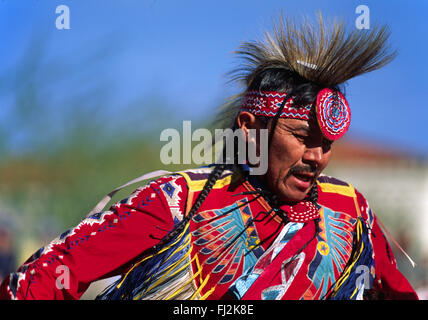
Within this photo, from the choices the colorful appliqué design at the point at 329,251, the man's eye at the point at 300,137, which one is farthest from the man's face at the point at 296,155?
the colorful appliqué design at the point at 329,251

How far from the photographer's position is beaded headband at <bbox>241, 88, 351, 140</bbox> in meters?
2.27

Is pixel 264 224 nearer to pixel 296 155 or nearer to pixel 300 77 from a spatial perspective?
pixel 296 155

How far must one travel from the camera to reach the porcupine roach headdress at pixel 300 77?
89.0 inches

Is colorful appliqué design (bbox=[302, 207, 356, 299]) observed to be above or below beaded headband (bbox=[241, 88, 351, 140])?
below

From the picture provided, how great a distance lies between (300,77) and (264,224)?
0.70 metres

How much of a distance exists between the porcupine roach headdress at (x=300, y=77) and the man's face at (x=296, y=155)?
0.05m

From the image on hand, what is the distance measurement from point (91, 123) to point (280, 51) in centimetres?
404

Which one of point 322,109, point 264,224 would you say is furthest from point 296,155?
point 264,224

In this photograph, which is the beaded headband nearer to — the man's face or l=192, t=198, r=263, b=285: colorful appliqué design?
the man's face

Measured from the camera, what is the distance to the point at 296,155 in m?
2.30

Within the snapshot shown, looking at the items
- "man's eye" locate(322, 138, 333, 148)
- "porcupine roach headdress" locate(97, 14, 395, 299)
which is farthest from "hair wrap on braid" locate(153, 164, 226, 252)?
"man's eye" locate(322, 138, 333, 148)

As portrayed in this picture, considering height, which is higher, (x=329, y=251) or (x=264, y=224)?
(x=264, y=224)

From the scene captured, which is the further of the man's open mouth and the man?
the man's open mouth
